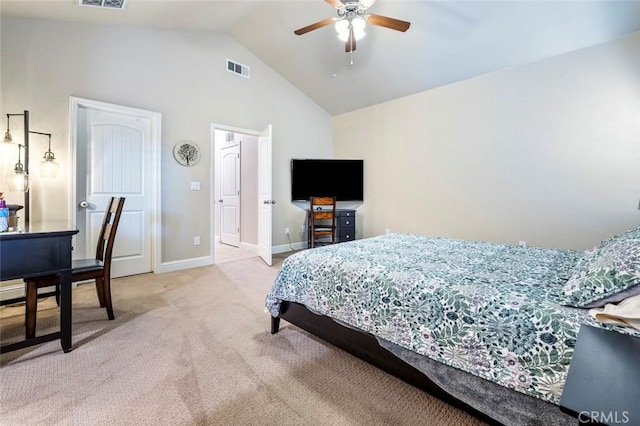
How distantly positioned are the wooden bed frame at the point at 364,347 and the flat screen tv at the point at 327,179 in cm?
339

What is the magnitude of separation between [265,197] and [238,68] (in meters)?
2.08

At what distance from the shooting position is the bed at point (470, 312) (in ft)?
3.44

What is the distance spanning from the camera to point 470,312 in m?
1.21

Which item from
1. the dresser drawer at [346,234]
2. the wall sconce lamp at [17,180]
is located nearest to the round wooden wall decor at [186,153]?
the wall sconce lamp at [17,180]

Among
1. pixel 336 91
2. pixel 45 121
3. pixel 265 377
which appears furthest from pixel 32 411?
pixel 336 91

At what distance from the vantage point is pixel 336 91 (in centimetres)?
511

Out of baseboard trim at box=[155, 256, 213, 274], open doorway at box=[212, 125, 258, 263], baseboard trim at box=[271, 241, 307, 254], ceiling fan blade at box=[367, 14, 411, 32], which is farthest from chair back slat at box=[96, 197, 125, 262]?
baseboard trim at box=[271, 241, 307, 254]

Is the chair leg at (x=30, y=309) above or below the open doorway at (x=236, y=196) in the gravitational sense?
below

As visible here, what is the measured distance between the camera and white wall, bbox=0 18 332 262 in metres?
2.92

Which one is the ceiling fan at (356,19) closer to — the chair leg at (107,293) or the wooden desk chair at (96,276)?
the wooden desk chair at (96,276)

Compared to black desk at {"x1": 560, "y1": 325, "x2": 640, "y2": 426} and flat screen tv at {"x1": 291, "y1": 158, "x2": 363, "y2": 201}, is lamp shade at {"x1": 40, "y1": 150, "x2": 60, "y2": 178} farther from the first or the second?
black desk at {"x1": 560, "y1": 325, "x2": 640, "y2": 426}

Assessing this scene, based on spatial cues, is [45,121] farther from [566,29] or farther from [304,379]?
[566,29]

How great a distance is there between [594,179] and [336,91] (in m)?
3.81

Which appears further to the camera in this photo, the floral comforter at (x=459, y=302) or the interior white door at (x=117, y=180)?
the interior white door at (x=117, y=180)
